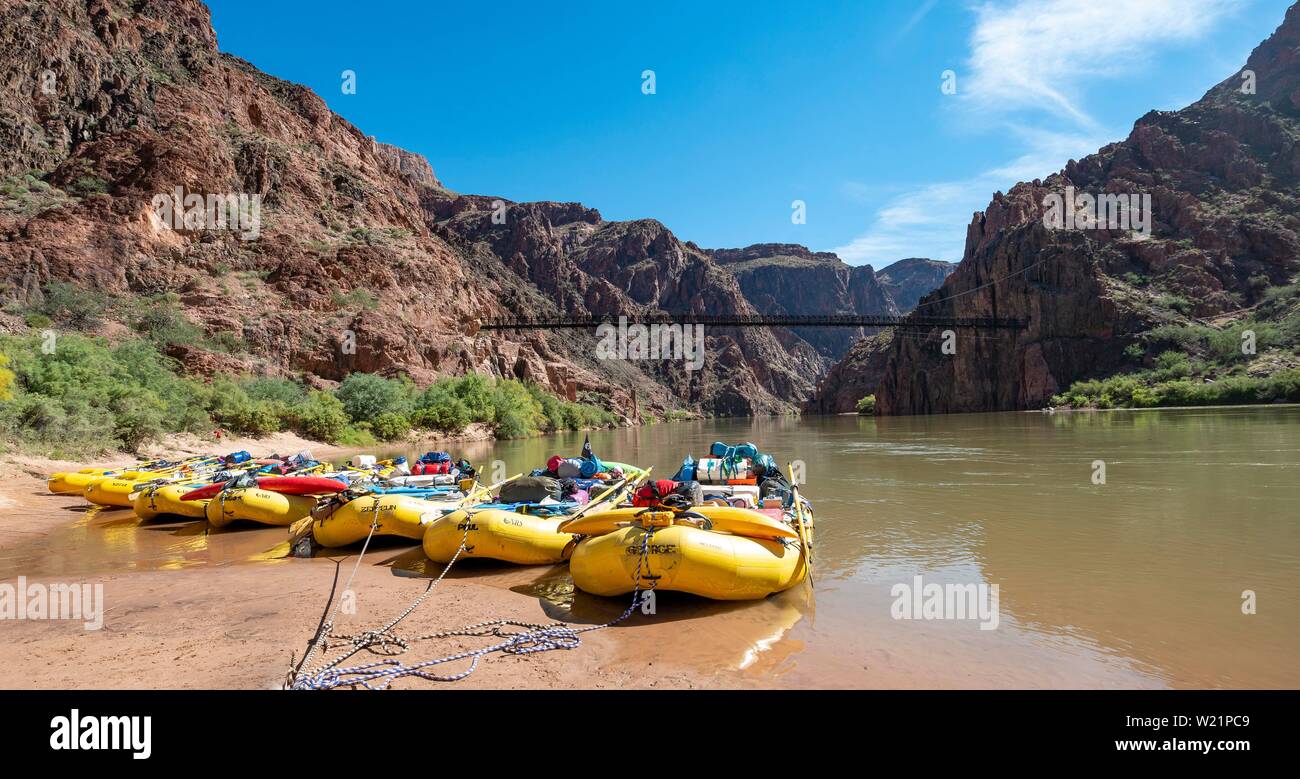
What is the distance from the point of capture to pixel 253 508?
35.0 ft

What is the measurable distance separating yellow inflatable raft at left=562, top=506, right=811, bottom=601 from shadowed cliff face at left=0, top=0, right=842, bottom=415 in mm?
35520

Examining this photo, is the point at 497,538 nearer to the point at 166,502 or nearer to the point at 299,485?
the point at 299,485

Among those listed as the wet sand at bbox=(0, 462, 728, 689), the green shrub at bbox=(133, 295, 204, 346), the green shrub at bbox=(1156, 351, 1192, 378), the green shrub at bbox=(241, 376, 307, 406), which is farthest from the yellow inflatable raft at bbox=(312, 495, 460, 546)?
the green shrub at bbox=(1156, 351, 1192, 378)

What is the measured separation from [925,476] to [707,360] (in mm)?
141379

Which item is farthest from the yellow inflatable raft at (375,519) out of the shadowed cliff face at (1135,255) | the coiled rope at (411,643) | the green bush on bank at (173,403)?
the shadowed cliff face at (1135,255)

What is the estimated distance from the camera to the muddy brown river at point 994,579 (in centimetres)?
469

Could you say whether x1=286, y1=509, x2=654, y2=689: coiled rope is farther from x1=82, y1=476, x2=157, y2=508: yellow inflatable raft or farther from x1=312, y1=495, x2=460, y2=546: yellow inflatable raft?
x1=82, y1=476, x2=157, y2=508: yellow inflatable raft

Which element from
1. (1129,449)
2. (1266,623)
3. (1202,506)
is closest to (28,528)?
(1266,623)

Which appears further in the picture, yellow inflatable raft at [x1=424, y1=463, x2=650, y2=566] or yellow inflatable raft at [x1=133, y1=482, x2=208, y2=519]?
yellow inflatable raft at [x1=133, y1=482, x2=208, y2=519]

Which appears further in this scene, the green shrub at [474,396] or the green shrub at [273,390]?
the green shrub at [474,396]

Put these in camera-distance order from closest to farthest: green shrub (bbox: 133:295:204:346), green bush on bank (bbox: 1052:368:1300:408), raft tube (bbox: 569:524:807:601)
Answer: raft tube (bbox: 569:524:807:601) → green shrub (bbox: 133:295:204:346) → green bush on bank (bbox: 1052:368:1300:408)

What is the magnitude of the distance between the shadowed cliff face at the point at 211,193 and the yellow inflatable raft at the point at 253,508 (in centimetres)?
2765

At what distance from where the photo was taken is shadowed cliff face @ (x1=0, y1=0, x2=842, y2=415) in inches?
1506

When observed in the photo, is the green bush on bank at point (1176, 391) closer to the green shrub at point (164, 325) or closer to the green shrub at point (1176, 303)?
the green shrub at point (1176, 303)
